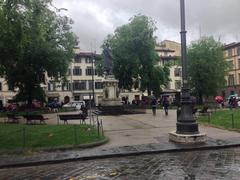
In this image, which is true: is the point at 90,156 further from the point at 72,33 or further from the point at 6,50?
the point at 72,33

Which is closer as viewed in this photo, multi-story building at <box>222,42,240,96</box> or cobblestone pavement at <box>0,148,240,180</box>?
cobblestone pavement at <box>0,148,240,180</box>

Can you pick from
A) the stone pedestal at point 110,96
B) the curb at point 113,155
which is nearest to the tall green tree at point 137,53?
the stone pedestal at point 110,96

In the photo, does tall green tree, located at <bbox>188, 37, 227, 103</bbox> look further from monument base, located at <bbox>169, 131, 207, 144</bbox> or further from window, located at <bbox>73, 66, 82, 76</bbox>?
monument base, located at <bbox>169, 131, 207, 144</bbox>

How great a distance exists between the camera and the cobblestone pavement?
9.67 m

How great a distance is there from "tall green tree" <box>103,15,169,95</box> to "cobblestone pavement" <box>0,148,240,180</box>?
46658 millimetres

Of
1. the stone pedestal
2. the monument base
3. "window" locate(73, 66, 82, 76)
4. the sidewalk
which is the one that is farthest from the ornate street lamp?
"window" locate(73, 66, 82, 76)

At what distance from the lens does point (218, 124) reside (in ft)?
72.3

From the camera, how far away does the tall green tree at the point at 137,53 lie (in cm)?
5944

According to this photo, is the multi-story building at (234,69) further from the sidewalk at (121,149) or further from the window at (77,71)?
the sidewalk at (121,149)

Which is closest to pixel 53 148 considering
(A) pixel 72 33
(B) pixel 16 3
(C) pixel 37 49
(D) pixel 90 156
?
(D) pixel 90 156

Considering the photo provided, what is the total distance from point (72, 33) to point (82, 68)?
4127 cm

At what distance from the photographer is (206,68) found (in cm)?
5944

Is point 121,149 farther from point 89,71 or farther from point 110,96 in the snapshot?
point 89,71

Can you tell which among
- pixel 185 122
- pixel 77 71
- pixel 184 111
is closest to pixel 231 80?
pixel 77 71
